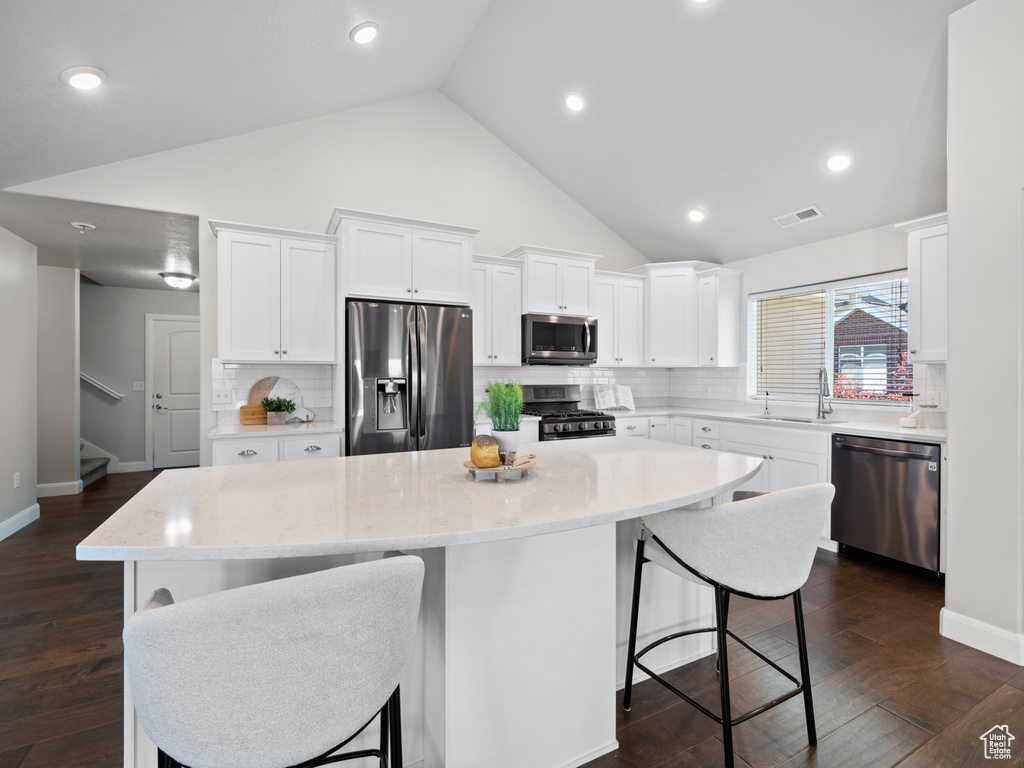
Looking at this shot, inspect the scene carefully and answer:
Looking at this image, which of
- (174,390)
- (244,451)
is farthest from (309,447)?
(174,390)

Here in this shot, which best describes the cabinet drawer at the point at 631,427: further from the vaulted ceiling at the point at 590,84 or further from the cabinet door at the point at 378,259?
the cabinet door at the point at 378,259

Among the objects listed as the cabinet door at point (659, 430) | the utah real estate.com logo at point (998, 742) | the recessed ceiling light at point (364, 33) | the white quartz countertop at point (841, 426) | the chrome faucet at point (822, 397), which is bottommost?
the utah real estate.com logo at point (998, 742)

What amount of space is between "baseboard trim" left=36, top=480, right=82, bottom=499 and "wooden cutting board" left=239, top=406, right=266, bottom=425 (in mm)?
3222

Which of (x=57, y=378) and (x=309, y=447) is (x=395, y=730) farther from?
(x=57, y=378)

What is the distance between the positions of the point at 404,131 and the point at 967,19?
3735 millimetres

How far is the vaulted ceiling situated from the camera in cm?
244

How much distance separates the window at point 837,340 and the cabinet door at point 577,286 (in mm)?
1658

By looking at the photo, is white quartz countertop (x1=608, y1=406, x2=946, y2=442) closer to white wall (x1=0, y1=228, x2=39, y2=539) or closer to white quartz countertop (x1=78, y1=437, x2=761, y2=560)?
white quartz countertop (x1=78, y1=437, x2=761, y2=560)

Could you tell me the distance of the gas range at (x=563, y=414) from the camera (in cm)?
432

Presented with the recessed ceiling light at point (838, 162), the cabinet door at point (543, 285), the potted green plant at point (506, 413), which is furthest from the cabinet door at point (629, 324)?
the potted green plant at point (506, 413)

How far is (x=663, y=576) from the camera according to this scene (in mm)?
2080

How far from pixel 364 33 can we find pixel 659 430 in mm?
3938

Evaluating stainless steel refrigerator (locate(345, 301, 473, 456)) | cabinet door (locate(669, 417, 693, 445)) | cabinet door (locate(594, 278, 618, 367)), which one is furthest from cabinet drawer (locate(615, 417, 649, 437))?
stainless steel refrigerator (locate(345, 301, 473, 456))

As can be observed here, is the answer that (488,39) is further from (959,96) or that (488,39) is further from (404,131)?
(959,96)
